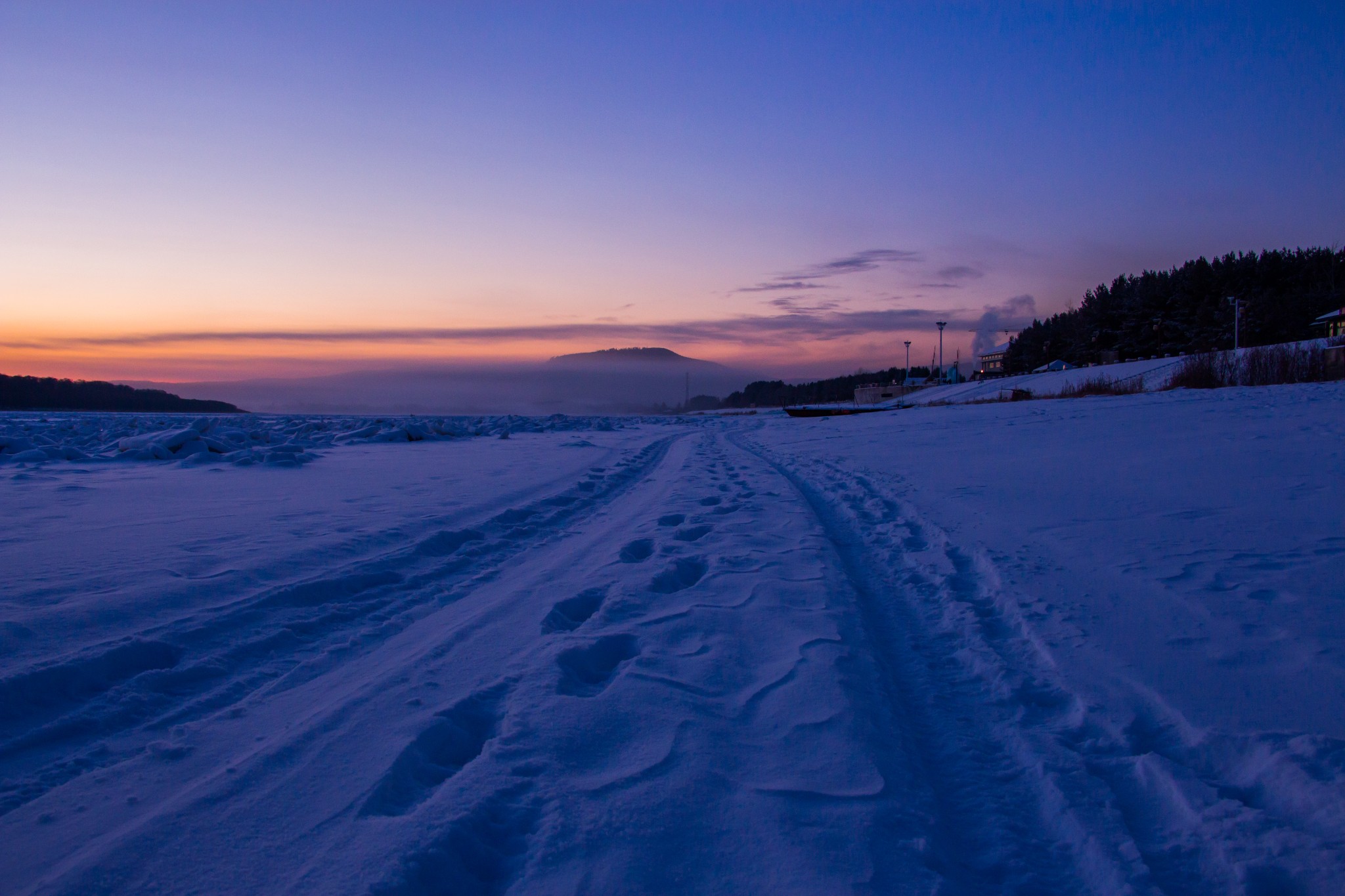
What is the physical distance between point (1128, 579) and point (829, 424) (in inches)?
682

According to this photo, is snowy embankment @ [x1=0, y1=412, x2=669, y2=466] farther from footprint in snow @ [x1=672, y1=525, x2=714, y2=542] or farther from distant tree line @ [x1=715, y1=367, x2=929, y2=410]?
distant tree line @ [x1=715, y1=367, x2=929, y2=410]

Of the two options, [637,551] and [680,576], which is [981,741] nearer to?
[680,576]

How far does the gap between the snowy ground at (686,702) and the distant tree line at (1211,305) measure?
4420 centimetres

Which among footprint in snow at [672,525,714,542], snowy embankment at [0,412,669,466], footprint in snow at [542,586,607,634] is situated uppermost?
snowy embankment at [0,412,669,466]

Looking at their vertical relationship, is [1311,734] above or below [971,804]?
above

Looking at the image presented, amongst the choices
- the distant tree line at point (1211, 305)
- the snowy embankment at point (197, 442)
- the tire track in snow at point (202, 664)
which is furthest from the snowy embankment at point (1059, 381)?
the tire track in snow at point (202, 664)

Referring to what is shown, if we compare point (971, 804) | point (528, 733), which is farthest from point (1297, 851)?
point (528, 733)

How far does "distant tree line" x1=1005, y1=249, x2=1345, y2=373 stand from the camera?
4219 centimetres

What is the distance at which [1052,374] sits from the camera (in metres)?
41.7

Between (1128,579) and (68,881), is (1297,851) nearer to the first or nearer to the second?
(1128,579)

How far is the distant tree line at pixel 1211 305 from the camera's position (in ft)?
138

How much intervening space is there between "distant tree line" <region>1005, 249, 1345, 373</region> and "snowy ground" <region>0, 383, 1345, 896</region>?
44201 millimetres

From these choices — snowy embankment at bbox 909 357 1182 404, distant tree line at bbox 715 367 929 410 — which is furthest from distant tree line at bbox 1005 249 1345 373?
distant tree line at bbox 715 367 929 410

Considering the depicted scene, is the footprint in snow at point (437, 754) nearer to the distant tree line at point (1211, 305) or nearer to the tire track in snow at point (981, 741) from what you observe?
the tire track in snow at point (981, 741)
